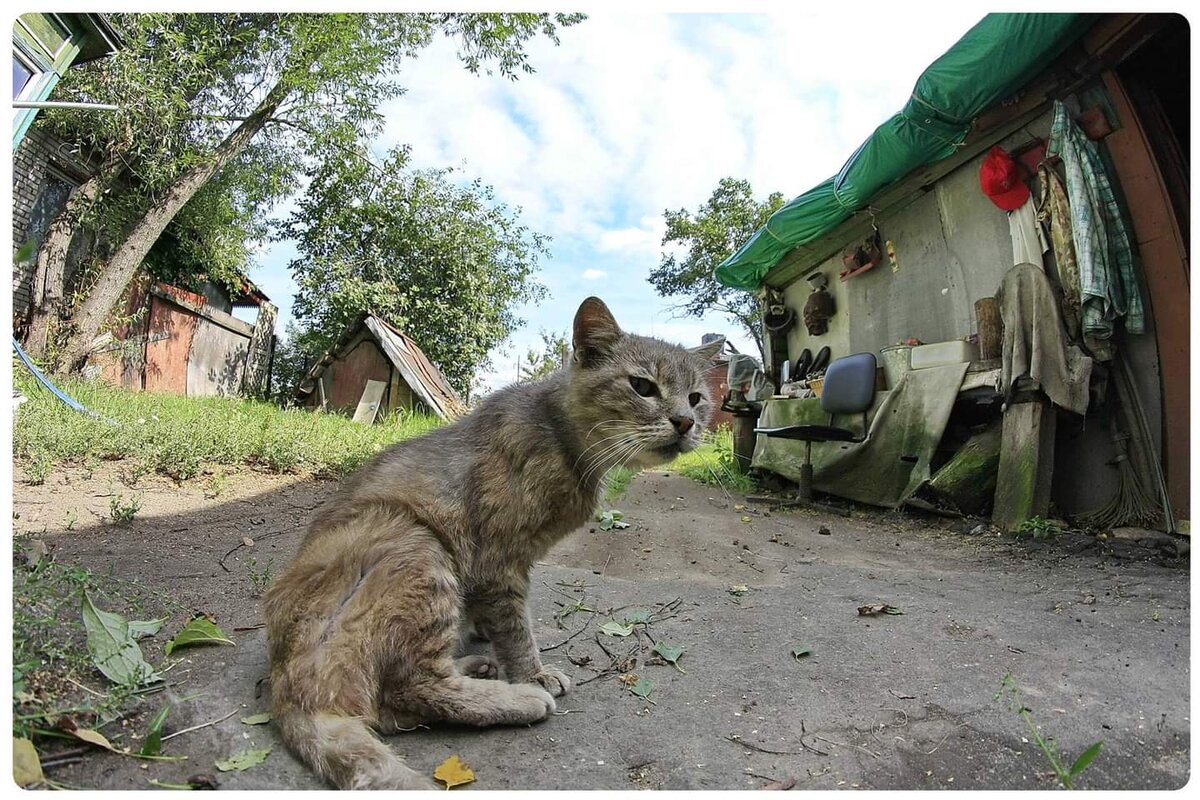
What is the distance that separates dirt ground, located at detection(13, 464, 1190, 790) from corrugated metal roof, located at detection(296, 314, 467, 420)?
5.95 metres

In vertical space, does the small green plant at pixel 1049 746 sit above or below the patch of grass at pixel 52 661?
below

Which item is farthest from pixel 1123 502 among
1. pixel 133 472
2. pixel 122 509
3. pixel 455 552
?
pixel 133 472

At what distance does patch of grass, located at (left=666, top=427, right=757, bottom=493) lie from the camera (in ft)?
25.9

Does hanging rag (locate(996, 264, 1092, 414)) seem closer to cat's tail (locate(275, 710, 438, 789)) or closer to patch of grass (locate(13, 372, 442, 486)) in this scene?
patch of grass (locate(13, 372, 442, 486))

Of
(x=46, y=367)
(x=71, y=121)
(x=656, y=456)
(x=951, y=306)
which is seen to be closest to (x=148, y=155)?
(x=71, y=121)

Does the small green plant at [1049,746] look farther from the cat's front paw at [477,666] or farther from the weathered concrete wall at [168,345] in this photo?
the weathered concrete wall at [168,345]

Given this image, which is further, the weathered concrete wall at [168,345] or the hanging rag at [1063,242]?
the weathered concrete wall at [168,345]

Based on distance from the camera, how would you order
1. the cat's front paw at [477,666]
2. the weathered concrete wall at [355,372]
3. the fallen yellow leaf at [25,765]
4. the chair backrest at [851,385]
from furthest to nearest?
the weathered concrete wall at [355,372]
the chair backrest at [851,385]
the cat's front paw at [477,666]
the fallen yellow leaf at [25,765]

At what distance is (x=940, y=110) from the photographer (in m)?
4.72

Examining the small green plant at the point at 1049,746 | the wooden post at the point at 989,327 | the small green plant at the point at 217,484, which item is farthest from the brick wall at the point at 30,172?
the wooden post at the point at 989,327

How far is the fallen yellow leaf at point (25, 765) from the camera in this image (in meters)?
1.26

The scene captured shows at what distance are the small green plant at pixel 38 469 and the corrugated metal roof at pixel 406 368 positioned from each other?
553 cm

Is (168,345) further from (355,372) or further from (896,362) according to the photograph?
(896,362)

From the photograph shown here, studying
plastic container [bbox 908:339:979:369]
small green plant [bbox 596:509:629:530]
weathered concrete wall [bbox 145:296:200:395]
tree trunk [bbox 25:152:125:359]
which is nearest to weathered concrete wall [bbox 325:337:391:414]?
weathered concrete wall [bbox 145:296:200:395]
